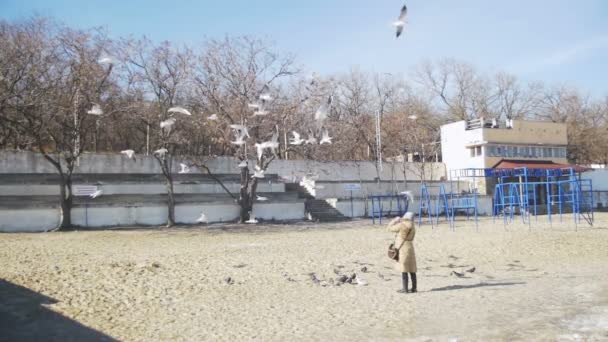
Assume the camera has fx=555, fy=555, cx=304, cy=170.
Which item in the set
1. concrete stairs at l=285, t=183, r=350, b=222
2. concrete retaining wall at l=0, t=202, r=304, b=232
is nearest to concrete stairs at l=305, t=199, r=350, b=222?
concrete stairs at l=285, t=183, r=350, b=222

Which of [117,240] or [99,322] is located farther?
[117,240]

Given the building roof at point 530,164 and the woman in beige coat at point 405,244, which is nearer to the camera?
the woman in beige coat at point 405,244

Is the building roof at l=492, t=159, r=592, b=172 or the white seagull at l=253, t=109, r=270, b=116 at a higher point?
the white seagull at l=253, t=109, r=270, b=116

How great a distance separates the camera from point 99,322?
27.6 feet

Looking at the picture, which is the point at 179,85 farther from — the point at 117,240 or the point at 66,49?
the point at 117,240

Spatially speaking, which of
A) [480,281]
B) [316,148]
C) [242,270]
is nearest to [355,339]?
[480,281]

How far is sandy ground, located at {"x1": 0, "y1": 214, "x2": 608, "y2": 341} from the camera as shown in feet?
25.7

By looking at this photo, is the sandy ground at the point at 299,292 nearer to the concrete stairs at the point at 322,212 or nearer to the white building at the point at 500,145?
the concrete stairs at the point at 322,212

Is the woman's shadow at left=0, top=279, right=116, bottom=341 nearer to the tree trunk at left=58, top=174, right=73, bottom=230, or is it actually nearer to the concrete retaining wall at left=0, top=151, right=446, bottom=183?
the tree trunk at left=58, top=174, right=73, bottom=230

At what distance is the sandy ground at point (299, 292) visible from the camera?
25.7ft

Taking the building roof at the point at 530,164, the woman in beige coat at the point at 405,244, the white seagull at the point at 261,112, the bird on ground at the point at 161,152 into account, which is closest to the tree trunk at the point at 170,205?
the bird on ground at the point at 161,152

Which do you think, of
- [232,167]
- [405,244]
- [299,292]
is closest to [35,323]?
[299,292]

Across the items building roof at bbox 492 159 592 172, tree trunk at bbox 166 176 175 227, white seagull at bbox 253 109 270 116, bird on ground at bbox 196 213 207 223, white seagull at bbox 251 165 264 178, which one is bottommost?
bird on ground at bbox 196 213 207 223

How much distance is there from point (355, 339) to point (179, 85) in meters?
21.5
